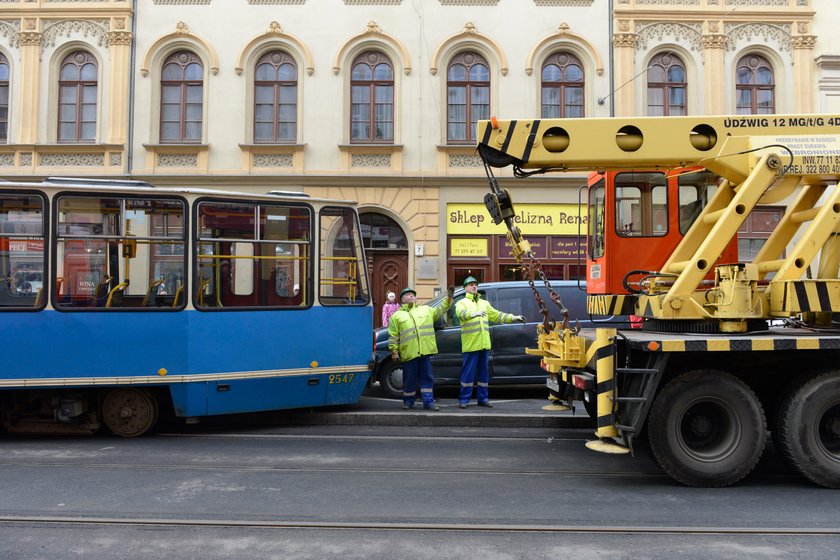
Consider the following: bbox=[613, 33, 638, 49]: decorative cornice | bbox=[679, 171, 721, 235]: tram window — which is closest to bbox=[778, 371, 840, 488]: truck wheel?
bbox=[679, 171, 721, 235]: tram window

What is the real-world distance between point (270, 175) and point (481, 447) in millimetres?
11999

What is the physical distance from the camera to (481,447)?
722 cm

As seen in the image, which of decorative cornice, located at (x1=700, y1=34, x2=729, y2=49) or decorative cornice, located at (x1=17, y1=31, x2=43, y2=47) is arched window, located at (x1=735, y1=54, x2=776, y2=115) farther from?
decorative cornice, located at (x1=17, y1=31, x2=43, y2=47)

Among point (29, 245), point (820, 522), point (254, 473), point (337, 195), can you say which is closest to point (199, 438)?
point (254, 473)

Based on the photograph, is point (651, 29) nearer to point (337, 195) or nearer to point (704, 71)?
point (704, 71)

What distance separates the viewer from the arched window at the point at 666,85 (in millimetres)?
17828

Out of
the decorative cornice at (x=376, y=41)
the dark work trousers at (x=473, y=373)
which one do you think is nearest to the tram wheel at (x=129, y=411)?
the dark work trousers at (x=473, y=373)

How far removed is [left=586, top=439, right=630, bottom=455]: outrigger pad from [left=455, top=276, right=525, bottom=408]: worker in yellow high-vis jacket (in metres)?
3.35

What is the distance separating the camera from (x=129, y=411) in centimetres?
766

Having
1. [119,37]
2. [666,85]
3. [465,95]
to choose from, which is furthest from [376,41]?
[666,85]

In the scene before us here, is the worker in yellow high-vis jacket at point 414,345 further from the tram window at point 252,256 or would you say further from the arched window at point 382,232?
the arched window at point 382,232

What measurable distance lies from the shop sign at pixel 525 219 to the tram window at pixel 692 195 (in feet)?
33.1

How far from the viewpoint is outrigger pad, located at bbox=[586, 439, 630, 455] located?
18.2ft

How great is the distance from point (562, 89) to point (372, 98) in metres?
5.03
